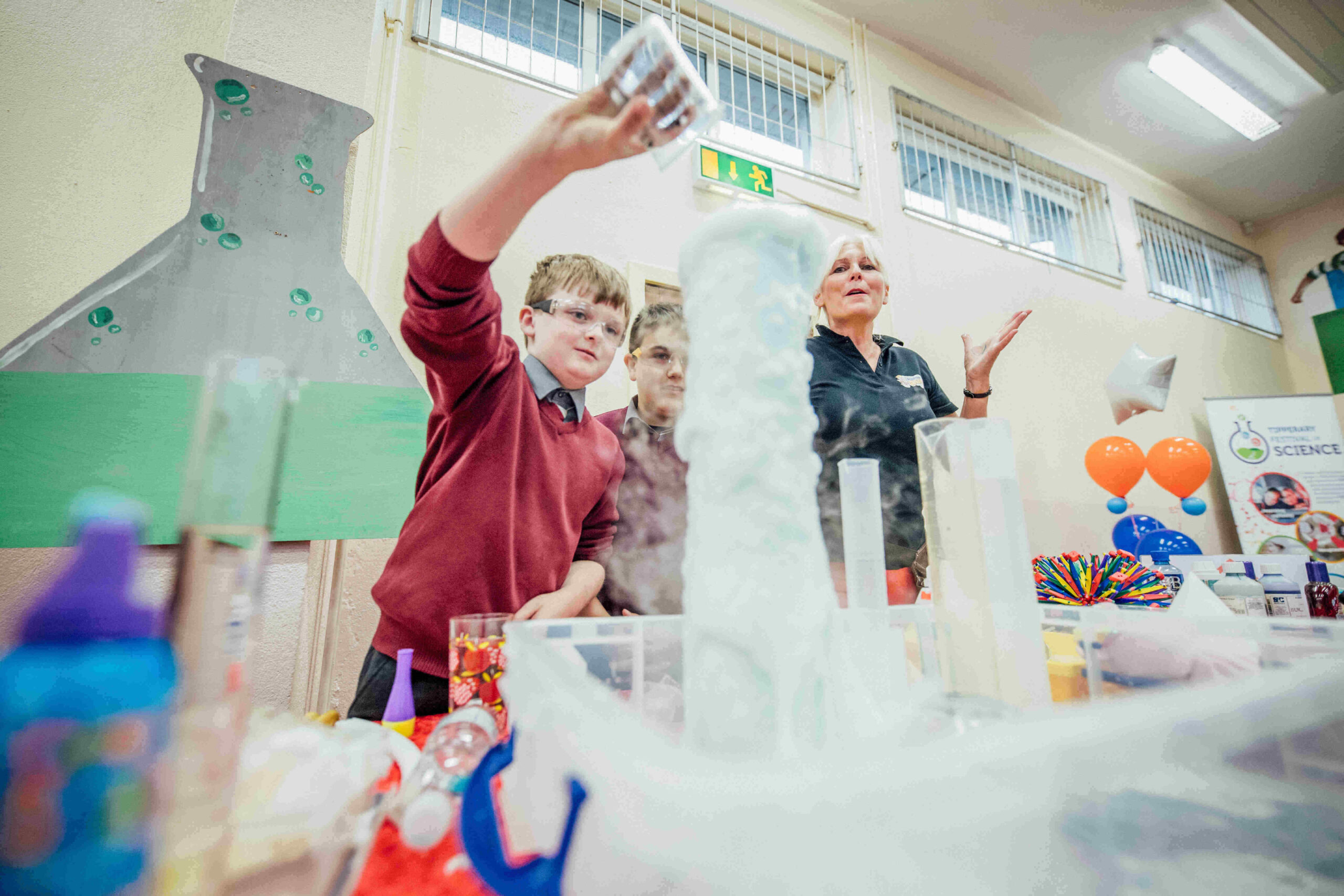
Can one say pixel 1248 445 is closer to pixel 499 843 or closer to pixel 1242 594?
pixel 1242 594

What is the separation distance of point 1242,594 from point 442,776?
1554mm

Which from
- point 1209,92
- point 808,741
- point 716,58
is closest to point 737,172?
point 716,58

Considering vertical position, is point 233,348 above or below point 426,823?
above

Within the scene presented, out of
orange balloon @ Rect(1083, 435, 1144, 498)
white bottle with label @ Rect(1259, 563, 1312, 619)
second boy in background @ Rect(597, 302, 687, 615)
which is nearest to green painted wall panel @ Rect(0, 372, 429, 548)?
second boy in background @ Rect(597, 302, 687, 615)

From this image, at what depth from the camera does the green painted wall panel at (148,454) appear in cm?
98

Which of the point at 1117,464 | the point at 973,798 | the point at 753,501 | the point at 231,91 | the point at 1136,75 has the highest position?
the point at 1136,75

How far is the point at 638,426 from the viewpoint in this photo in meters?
0.77

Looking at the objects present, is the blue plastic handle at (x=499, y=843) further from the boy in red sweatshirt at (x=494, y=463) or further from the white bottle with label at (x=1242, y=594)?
the white bottle with label at (x=1242, y=594)

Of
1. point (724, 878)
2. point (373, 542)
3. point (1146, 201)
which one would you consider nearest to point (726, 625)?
point (724, 878)

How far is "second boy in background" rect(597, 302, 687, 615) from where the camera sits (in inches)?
23.4

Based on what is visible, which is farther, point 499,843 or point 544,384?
point 544,384

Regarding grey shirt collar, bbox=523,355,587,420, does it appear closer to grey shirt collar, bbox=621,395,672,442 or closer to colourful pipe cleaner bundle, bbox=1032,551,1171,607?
grey shirt collar, bbox=621,395,672,442

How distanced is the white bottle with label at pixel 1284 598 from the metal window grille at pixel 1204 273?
3083 millimetres

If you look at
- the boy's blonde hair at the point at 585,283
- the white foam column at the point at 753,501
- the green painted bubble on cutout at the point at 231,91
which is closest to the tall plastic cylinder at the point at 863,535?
the white foam column at the point at 753,501
